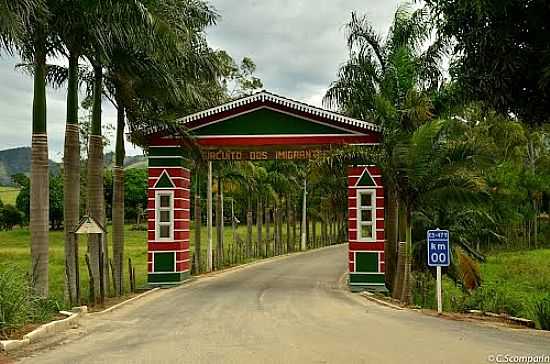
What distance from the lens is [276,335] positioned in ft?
40.3

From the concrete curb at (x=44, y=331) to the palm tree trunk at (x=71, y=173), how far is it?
2.14m

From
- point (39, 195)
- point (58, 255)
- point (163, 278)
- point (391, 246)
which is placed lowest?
point (58, 255)

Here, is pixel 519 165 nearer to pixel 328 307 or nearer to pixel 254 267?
pixel 254 267

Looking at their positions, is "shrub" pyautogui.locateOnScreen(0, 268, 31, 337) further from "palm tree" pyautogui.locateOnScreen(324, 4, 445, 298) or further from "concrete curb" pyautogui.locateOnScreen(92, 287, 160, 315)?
"palm tree" pyautogui.locateOnScreen(324, 4, 445, 298)

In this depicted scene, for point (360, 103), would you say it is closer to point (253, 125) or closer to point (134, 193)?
point (253, 125)

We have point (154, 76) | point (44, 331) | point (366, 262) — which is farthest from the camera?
point (366, 262)

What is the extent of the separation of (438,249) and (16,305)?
29.6ft

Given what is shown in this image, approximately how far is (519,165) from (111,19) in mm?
46832

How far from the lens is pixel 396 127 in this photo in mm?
21109

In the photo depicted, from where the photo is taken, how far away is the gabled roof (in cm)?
2281

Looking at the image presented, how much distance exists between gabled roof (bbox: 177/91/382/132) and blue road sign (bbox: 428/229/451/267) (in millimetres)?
7140

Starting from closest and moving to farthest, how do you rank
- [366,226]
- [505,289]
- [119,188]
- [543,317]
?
[543,317], [119,188], [366,226], [505,289]

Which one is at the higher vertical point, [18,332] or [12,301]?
[12,301]

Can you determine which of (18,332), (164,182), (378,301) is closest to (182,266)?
(164,182)
